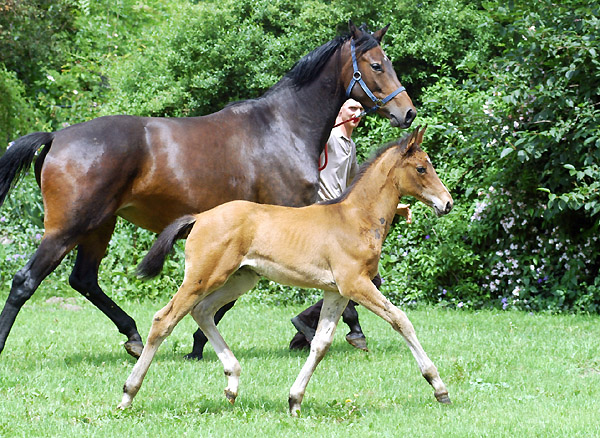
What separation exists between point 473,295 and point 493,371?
4391mm

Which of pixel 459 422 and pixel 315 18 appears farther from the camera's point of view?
pixel 315 18

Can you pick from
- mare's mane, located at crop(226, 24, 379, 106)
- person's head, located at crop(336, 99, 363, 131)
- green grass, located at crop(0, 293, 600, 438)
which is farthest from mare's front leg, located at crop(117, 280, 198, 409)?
person's head, located at crop(336, 99, 363, 131)

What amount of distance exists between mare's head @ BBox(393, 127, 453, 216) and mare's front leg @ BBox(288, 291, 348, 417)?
85 cm

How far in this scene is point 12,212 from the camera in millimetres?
11523

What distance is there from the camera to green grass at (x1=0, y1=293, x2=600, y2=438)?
436cm

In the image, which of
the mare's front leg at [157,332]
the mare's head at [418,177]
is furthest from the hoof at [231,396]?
the mare's head at [418,177]

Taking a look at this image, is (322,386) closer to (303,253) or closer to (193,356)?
(303,253)

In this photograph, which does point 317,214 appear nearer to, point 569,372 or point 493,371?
point 493,371

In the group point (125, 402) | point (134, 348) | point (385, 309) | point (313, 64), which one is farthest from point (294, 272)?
point (313, 64)

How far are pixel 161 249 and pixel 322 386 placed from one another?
1611 mm

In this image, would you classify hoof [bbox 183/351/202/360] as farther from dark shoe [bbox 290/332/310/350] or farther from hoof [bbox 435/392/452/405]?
hoof [bbox 435/392/452/405]

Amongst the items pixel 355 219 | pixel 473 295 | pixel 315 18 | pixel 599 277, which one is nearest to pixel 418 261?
pixel 473 295

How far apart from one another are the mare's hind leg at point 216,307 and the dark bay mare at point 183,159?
126 centimetres

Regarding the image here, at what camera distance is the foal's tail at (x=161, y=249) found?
473 centimetres
